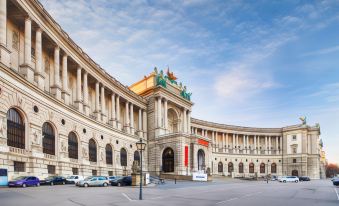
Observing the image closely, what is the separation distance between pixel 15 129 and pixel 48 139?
22.5 feet

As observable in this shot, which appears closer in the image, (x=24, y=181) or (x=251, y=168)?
(x=24, y=181)

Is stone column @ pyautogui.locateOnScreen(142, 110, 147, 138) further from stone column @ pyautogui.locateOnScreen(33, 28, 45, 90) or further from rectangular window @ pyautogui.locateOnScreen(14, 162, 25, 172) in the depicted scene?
rectangular window @ pyautogui.locateOnScreen(14, 162, 25, 172)

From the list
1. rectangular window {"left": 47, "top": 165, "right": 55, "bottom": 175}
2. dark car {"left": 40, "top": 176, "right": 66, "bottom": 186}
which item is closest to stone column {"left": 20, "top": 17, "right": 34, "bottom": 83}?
rectangular window {"left": 47, "top": 165, "right": 55, "bottom": 175}

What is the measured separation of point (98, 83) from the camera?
5828cm

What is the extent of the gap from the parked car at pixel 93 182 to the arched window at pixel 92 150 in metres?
12.0

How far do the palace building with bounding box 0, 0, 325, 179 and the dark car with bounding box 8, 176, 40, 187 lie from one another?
1.29 m

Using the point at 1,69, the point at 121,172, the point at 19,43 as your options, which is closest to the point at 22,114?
the point at 1,69

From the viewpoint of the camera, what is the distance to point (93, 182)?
38.0 m

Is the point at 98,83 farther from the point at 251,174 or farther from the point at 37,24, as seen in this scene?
the point at 251,174

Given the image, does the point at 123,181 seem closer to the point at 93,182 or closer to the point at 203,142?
the point at 93,182

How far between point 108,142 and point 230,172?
218ft

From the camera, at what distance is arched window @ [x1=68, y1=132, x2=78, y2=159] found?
44562mm

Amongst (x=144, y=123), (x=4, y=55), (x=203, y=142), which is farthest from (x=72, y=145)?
(x=203, y=142)

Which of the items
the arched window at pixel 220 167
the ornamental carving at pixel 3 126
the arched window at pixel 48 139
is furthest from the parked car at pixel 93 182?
the arched window at pixel 220 167
